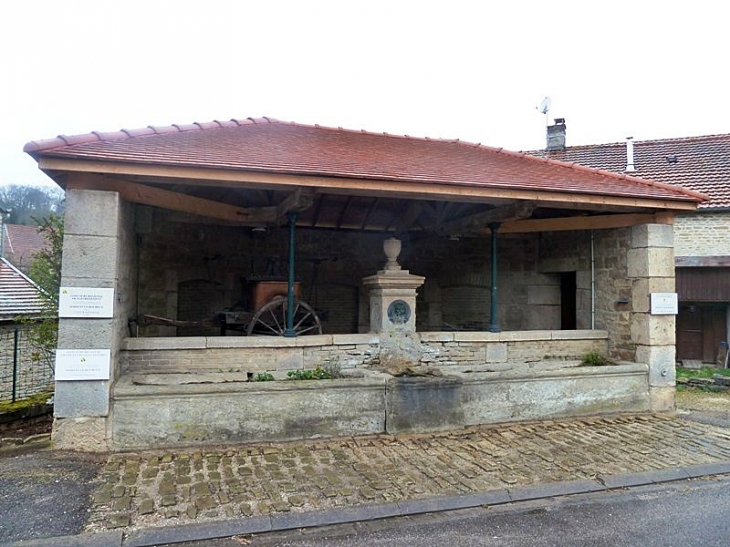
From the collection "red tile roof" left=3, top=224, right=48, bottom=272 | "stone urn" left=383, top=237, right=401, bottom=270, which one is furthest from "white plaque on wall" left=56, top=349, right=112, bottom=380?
"red tile roof" left=3, top=224, right=48, bottom=272

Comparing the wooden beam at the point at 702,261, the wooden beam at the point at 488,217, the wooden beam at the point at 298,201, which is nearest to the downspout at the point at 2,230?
the wooden beam at the point at 298,201

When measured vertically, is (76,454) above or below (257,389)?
below

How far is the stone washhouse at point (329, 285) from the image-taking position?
4.75 m

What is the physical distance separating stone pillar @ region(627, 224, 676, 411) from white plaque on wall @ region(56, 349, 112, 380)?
647 centimetres

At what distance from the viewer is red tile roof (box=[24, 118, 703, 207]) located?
15.5ft

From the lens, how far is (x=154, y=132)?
18.1ft

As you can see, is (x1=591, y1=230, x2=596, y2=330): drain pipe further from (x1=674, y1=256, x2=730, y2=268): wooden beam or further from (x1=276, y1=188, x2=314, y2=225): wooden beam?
(x1=276, y1=188, x2=314, y2=225): wooden beam

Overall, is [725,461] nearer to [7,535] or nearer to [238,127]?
[7,535]

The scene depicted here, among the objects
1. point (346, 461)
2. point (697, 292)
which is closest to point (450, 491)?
point (346, 461)

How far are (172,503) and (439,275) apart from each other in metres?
7.16

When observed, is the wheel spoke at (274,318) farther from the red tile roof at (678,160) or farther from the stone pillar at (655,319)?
the red tile roof at (678,160)

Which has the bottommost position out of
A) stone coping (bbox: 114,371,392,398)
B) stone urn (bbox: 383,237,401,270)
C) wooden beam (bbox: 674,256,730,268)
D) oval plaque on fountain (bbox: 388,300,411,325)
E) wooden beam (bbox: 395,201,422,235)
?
stone coping (bbox: 114,371,392,398)

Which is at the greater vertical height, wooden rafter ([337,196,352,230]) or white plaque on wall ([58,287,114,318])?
wooden rafter ([337,196,352,230])

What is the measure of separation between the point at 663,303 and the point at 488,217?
2.59m
